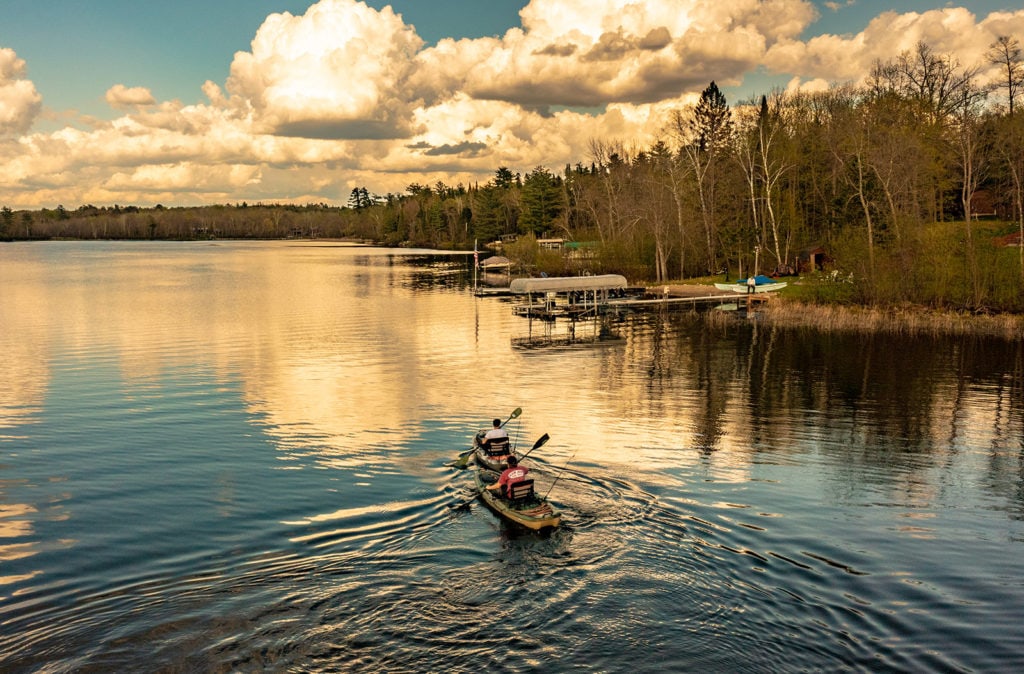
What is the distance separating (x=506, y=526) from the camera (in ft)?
80.7

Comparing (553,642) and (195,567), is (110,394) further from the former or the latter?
(553,642)

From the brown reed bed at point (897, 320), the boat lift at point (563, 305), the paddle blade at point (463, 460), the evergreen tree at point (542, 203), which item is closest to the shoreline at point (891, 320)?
the brown reed bed at point (897, 320)

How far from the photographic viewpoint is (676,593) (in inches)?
780

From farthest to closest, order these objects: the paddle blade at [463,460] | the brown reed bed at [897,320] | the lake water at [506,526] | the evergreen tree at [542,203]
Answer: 1. the evergreen tree at [542,203]
2. the brown reed bed at [897,320]
3. the paddle blade at [463,460]
4. the lake water at [506,526]

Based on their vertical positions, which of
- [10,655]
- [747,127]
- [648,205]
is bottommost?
[10,655]

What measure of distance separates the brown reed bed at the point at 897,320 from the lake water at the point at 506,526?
6.05 metres

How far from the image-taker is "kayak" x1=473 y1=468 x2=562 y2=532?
77.8 feet

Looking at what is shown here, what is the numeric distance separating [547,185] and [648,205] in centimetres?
8532

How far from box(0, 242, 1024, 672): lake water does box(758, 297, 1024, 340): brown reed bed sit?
6.05 meters

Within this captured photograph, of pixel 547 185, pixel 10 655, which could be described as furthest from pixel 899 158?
pixel 547 185

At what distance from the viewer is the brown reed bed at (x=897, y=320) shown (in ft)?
207

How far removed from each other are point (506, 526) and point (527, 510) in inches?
38.7

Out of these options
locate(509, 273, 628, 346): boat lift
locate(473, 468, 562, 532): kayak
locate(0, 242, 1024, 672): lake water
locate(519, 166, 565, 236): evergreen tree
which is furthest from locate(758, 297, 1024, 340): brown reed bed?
locate(519, 166, 565, 236): evergreen tree

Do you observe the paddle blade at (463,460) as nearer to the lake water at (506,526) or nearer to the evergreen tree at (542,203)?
the lake water at (506,526)
